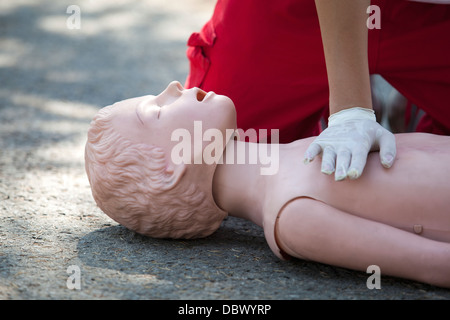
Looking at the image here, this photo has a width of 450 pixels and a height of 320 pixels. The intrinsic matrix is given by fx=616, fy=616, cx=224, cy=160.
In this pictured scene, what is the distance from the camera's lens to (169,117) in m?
1.81

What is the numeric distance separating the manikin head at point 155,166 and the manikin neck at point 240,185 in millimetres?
34

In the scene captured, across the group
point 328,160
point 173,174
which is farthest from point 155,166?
point 328,160

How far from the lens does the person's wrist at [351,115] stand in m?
1.76

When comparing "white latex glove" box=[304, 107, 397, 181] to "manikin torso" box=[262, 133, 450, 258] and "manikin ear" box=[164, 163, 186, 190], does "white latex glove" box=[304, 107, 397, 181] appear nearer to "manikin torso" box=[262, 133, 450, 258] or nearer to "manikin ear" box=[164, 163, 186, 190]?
"manikin torso" box=[262, 133, 450, 258]

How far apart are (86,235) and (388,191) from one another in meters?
0.96

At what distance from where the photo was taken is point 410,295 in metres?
1.53

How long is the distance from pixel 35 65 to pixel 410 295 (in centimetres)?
348

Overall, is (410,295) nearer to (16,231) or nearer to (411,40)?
(411,40)

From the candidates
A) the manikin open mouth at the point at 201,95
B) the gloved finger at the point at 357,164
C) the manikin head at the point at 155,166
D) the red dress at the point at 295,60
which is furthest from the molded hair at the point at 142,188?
the red dress at the point at 295,60

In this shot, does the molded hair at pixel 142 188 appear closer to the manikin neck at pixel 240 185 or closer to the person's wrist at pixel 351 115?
the manikin neck at pixel 240 185

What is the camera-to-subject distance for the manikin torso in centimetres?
158

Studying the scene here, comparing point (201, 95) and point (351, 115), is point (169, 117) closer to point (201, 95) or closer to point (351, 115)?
point (201, 95)

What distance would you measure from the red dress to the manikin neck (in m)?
0.61
